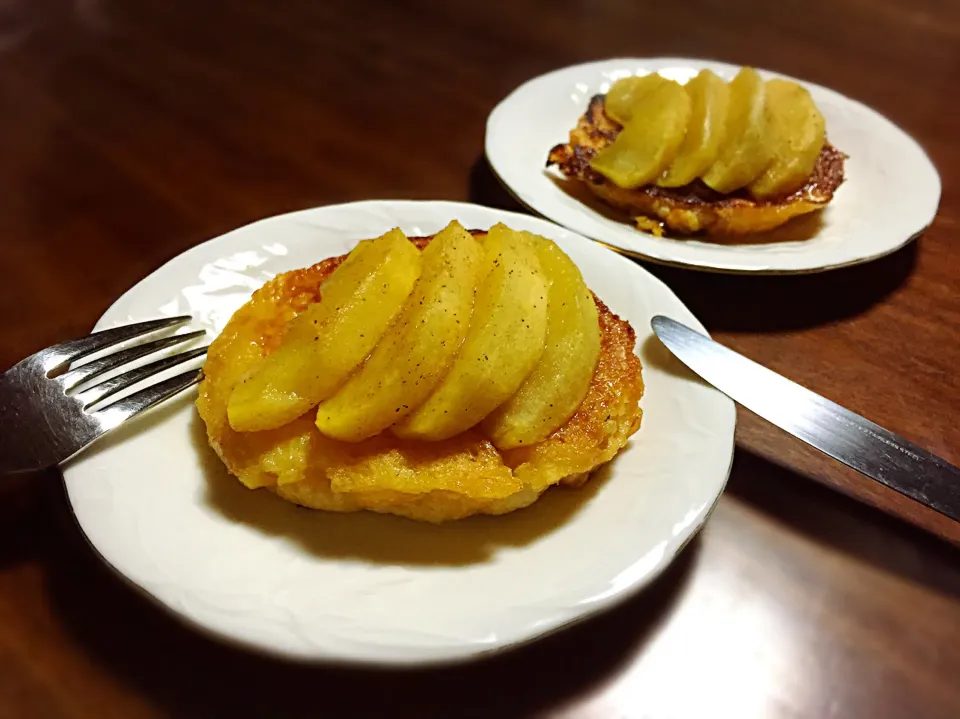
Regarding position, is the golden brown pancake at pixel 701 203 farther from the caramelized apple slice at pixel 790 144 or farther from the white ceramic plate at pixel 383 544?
the white ceramic plate at pixel 383 544

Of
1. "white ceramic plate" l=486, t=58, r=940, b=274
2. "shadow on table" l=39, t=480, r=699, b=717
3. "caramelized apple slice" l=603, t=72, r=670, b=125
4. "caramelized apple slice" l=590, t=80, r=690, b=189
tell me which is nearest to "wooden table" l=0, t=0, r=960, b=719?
"shadow on table" l=39, t=480, r=699, b=717

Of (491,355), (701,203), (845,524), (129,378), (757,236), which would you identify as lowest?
(845,524)

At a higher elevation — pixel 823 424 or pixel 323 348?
pixel 323 348

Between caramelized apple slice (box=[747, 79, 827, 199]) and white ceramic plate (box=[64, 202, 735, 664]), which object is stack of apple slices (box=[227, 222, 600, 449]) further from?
caramelized apple slice (box=[747, 79, 827, 199])

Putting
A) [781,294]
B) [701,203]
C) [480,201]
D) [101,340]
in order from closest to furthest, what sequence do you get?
[101,340] < [781,294] < [701,203] < [480,201]

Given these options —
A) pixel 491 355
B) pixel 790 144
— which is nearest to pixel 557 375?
pixel 491 355

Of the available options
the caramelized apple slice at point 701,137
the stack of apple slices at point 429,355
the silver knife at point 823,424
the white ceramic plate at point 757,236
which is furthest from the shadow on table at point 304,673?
the caramelized apple slice at point 701,137

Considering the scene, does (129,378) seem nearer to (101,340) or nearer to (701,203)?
(101,340)
